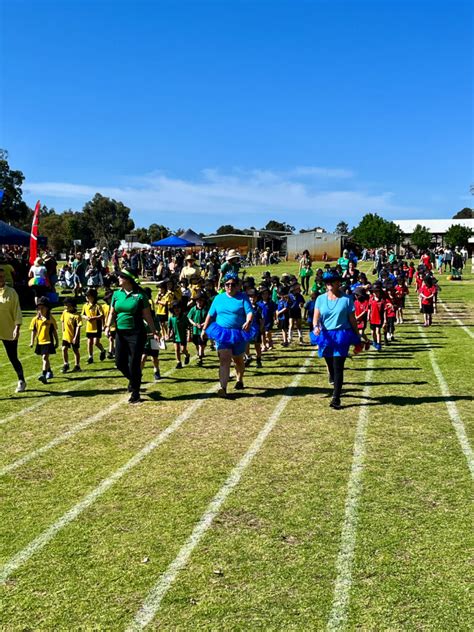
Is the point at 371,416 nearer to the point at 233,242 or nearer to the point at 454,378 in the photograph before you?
the point at 454,378

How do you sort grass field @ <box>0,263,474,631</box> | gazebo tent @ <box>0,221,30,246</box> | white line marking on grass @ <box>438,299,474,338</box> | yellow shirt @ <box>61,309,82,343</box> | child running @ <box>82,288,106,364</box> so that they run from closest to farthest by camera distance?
grass field @ <box>0,263,474,631</box>, yellow shirt @ <box>61,309,82,343</box>, child running @ <box>82,288,106,364</box>, white line marking on grass @ <box>438,299,474,338</box>, gazebo tent @ <box>0,221,30,246</box>

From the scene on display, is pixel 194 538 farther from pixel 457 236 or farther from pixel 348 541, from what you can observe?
pixel 457 236

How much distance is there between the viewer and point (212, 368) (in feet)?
43.4

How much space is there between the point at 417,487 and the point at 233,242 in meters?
73.7

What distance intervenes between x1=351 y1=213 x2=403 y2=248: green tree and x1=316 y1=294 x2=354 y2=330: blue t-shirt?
72869 mm

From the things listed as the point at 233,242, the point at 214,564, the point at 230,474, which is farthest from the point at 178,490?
the point at 233,242

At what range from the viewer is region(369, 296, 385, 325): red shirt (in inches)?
596

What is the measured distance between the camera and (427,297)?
19.0 m

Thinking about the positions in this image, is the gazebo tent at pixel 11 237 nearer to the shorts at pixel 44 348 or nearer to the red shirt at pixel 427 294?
the shorts at pixel 44 348

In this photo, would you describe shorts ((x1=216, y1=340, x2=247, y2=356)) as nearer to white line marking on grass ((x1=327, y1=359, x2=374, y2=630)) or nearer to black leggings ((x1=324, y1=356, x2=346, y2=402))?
black leggings ((x1=324, y1=356, x2=346, y2=402))

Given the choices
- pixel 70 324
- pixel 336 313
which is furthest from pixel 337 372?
pixel 70 324

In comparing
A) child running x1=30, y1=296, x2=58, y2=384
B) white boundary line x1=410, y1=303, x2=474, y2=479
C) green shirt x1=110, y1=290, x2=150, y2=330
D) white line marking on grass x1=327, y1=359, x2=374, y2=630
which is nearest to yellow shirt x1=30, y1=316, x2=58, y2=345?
child running x1=30, y1=296, x2=58, y2=384

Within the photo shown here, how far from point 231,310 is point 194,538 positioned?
5429mm

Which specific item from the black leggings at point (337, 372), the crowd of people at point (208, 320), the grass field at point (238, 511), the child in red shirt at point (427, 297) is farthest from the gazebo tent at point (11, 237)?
the black leggings at point (337, 372)
